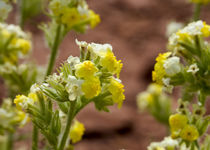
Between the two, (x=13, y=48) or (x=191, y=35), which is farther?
(x=13, y=48)

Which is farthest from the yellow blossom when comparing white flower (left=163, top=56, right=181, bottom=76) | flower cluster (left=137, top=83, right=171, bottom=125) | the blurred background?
the blurred background

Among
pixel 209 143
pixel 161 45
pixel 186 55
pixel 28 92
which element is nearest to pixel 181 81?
pixel 186 55

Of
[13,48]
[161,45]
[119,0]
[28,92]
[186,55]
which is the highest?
[119,0]

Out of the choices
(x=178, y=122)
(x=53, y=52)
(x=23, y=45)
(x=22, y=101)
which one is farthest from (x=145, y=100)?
(x=22, y=101)

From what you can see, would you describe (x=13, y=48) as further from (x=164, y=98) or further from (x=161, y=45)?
(x=161, y=45)

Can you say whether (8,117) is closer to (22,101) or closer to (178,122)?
(22,101)

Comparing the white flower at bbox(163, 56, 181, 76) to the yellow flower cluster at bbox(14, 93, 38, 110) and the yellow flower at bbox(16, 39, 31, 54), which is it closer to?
the yellow flower cluster at bbox(14, 93, 38, 110)

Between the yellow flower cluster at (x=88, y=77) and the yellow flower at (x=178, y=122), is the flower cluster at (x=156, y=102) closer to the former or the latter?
the yellow flower at (x=178, y=122)
